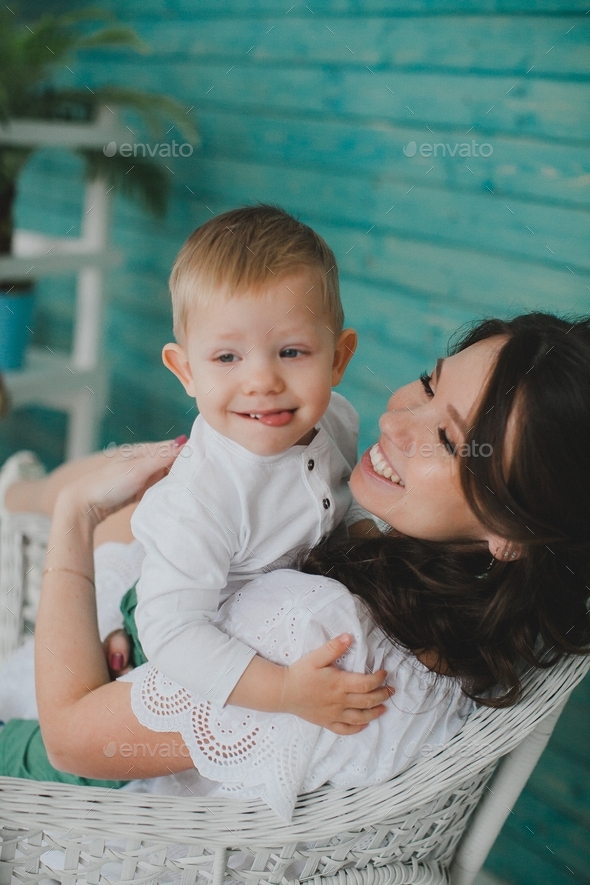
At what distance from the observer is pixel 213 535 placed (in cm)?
99

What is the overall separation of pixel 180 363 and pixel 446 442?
0.36 m

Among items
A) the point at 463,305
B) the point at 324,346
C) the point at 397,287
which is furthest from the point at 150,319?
the point at 324,346

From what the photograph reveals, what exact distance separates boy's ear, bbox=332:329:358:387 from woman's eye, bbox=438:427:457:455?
6.6 inches

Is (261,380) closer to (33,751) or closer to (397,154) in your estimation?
(33,751)

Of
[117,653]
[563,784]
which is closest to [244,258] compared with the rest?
[117,653]

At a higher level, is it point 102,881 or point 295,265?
point 295,265

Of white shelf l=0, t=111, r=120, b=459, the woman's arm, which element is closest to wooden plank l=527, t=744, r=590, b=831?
the woman's arm

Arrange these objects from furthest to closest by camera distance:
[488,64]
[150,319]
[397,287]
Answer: [150,319] → [397,287] → [488,64]

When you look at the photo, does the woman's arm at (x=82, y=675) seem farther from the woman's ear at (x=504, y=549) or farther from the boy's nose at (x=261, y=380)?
the woman's ear at (x=504, y=549)

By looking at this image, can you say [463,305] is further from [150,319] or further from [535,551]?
[150,319]

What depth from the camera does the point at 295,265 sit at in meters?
0.98

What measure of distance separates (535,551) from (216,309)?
0.49 meters

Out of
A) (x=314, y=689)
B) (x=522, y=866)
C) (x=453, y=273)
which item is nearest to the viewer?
(x=314, y=689)

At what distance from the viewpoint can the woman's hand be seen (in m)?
1.28
